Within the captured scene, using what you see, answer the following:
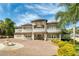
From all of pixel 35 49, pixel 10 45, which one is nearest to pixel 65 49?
pixel 35 49

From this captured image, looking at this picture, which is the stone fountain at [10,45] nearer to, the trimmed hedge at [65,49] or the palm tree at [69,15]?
the trimmed hedge at [65,49]

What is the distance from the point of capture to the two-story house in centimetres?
354

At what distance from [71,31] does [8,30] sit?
0.88 metres

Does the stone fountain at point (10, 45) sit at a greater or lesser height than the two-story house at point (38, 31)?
lesser

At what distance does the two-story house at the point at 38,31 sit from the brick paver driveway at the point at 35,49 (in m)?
0.07

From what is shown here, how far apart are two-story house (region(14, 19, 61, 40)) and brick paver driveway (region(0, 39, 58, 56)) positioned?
0.23 feet

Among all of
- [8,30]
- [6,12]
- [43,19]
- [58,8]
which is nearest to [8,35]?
[8,30]

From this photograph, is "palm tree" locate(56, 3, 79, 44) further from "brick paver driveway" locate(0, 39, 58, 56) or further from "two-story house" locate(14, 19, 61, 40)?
"brick paver driveway" locate(0, 39, 58, 56)

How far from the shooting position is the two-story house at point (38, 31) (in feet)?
11.6

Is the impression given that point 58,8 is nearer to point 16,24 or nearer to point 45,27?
point 45,27

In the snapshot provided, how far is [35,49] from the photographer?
352 cm

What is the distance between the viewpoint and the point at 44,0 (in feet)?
11.4

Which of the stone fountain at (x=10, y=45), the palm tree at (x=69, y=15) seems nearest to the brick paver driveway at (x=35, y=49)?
the stone fountain at (x=10, y=45)

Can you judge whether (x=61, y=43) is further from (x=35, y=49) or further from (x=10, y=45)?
(x=10, y=45)
